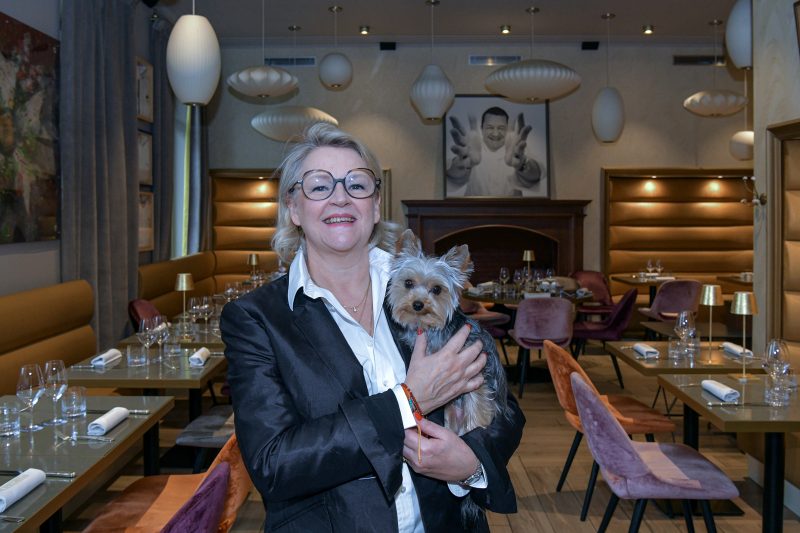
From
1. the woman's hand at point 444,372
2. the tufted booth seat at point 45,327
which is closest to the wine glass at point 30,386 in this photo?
the tufted booth seat at point 45,327

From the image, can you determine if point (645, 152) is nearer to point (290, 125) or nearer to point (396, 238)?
point (290, 125)

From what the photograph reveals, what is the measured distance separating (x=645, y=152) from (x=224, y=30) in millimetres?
5603

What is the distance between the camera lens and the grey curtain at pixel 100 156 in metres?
5.39

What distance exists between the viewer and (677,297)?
305 inches

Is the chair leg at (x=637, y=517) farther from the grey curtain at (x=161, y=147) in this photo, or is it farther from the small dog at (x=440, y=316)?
the grey curtain at (x=161, y=147)

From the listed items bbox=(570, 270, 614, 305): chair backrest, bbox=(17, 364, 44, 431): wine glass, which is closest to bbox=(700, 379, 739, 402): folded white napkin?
bbox=(17, 364, 44, 431): wine glass

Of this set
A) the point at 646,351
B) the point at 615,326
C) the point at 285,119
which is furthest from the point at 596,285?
the point at 646,351

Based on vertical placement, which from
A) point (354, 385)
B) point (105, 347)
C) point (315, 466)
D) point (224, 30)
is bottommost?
point (105, 347)

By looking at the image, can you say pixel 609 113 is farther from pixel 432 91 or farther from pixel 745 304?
pixel 745 304

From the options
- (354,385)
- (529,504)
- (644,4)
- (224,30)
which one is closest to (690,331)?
(529,504)

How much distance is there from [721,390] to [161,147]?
20.8 ft

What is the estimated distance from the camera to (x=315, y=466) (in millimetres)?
1352

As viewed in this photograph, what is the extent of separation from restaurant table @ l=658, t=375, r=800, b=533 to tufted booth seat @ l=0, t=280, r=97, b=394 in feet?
11.5

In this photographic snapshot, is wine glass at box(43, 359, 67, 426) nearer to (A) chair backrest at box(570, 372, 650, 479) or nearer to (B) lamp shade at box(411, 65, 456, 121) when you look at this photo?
(A) chair backrest at box(570, 372, 650, 479)
